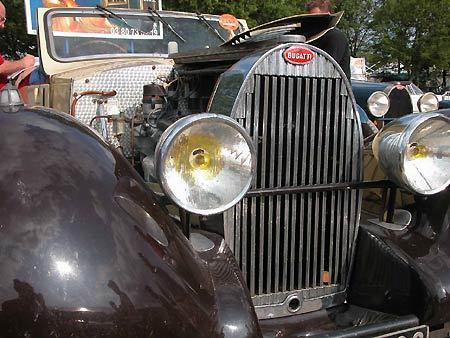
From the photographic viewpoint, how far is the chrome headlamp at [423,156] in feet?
7.11

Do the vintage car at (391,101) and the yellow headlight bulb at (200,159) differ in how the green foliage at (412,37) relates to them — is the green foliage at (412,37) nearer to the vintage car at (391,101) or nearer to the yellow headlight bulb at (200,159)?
the vintage car at (391,101)

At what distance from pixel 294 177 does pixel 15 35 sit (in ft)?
63.6

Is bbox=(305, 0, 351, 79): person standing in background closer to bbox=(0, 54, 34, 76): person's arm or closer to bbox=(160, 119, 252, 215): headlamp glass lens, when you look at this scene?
bbox=(160, 119, 252, 215): headlamp glass lens

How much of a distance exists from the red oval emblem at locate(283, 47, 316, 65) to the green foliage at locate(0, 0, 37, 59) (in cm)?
1888

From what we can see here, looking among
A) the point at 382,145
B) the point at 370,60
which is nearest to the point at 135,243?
the point at 382,145

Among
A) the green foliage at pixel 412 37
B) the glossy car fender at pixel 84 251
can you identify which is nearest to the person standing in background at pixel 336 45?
the glossy car fender at pixel 84 251

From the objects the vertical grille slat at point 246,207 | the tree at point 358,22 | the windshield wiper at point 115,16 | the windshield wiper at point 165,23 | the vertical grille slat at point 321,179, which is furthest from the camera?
the tree at point 358,22

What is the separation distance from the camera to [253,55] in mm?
2195

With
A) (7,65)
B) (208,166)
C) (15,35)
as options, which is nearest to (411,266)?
(208,166)

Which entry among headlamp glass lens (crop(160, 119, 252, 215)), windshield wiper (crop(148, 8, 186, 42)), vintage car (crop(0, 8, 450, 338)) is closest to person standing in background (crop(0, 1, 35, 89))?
windshield wiper (crop(148, 8, 186, 42))

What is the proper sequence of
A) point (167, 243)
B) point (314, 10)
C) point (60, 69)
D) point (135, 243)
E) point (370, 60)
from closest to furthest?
point (135, 243)
point (167, 243)
point (60, 69)
point (314, 10)
point (370, 60)

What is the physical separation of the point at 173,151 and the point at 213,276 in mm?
428

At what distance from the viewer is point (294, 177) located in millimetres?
2244

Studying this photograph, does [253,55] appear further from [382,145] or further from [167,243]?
[167,243]
